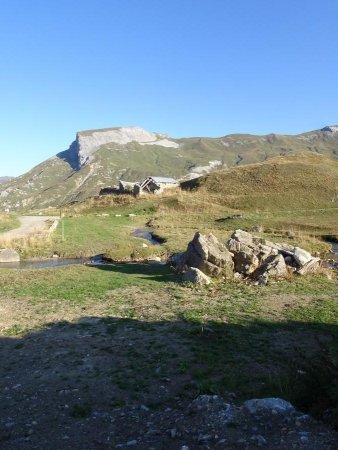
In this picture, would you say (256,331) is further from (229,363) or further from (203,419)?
(203,419)

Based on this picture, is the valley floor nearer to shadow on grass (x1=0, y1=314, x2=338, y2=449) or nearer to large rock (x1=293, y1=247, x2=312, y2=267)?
shadow on grass (x1=0, y1=314, x2=338, y2=449)

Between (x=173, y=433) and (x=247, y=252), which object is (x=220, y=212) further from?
(x=173, y=433)

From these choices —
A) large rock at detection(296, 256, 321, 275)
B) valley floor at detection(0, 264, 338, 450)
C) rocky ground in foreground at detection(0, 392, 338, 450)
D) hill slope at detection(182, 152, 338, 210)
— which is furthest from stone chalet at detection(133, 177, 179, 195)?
rocky ground in foreground at detection(0, 392, 338, 450)

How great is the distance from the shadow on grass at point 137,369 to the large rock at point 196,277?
6.94m

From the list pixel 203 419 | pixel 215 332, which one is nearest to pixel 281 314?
pixel 215 332

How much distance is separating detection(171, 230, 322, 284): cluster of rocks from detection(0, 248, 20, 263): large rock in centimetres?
1662

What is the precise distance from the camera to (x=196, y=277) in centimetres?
2527

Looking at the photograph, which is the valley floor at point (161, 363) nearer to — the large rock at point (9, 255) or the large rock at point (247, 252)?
the large rock at point (247, 252)

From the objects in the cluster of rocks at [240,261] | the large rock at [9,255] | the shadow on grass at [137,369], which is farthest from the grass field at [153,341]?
the large rock at [9,255]

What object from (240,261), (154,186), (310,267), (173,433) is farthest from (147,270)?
(154,186)

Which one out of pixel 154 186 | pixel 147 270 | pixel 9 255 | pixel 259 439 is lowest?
pixel 147 270

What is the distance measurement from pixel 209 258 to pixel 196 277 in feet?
8.78

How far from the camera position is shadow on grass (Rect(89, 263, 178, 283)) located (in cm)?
2756

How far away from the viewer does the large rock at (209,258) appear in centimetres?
2708
